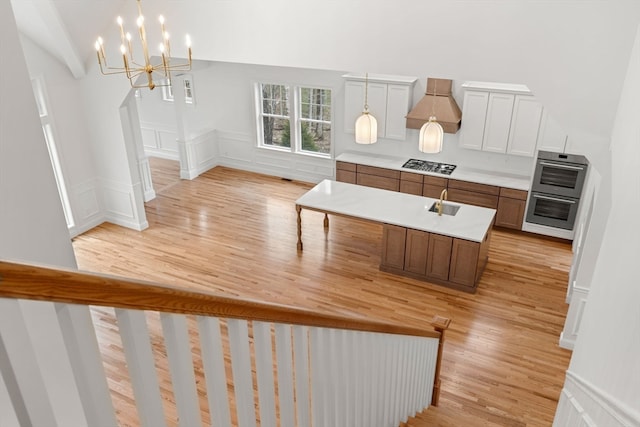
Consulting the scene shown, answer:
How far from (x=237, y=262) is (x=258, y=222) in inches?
54.4

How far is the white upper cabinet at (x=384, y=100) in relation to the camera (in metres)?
8.62

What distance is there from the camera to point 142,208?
8148 millimetres

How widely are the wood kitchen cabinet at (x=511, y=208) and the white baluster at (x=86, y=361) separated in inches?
317

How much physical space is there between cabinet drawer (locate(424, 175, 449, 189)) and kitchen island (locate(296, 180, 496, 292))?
1.28 metres

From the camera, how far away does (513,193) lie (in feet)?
26.6

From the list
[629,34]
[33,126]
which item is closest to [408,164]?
[629,34]

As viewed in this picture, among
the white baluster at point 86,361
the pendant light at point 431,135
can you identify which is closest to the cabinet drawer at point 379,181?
the pendant light at point 431,135

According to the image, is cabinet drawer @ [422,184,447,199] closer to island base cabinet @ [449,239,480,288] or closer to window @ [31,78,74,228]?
island base cabinet @ [449,239,480,288]

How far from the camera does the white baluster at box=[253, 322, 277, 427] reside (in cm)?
138

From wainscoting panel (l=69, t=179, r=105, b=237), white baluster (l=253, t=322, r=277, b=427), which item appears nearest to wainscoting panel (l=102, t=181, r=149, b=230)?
wainscoting panel (l=69, t=179, r=105, b=237)

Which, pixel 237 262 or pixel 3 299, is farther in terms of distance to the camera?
pixel 237 262

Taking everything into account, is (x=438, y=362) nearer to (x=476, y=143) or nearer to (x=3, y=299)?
(x=3, y=299)

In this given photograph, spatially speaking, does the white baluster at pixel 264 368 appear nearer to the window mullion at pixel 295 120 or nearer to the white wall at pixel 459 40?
the white wall at pixel 459 40

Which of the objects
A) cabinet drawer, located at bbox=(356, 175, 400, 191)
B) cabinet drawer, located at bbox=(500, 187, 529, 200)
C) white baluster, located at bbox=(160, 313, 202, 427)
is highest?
white baluster, located at bbox=(160, 313, 202, 427)
